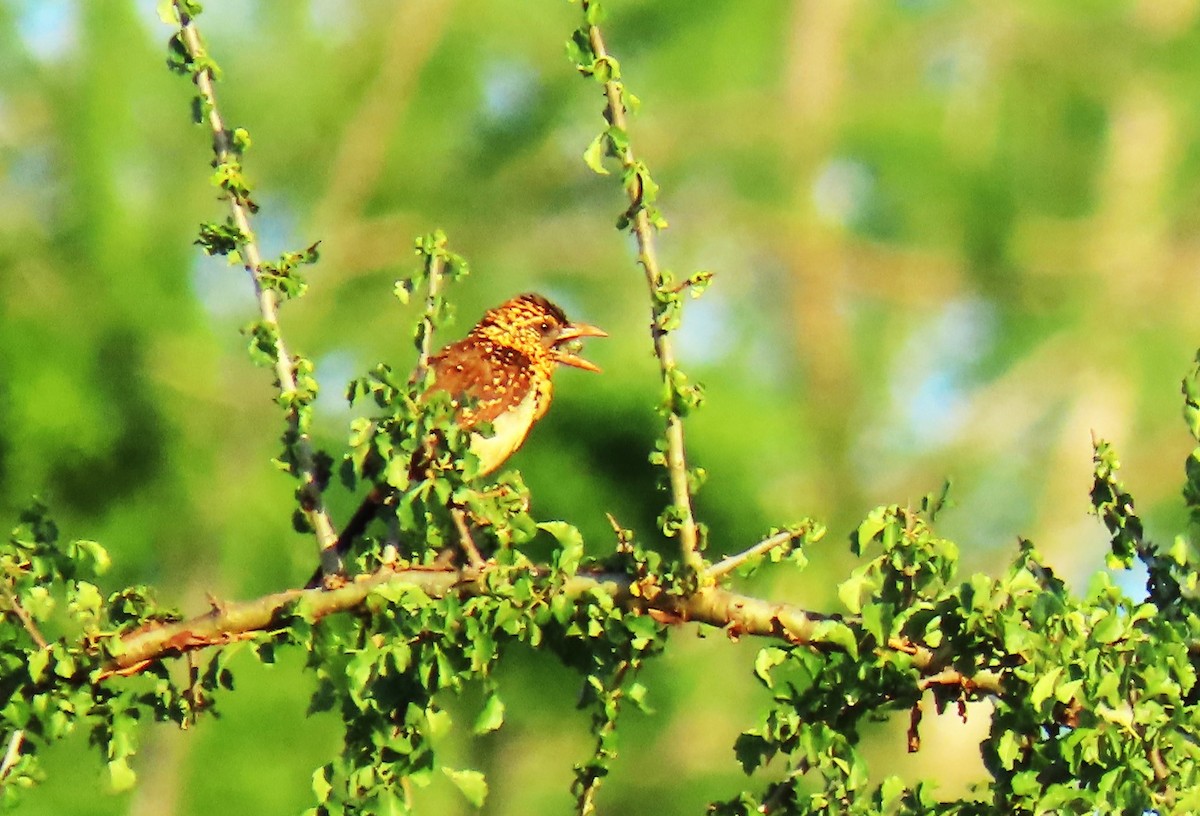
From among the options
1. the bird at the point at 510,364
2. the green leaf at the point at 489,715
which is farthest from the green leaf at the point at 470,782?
the bird at the point at 510,364

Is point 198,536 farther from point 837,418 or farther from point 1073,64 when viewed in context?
point 1073,64

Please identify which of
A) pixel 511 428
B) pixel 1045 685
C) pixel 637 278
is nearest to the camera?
pixel 1045 685

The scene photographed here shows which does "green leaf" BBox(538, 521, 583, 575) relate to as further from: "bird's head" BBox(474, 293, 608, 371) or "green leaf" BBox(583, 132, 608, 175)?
"bird's head" BBox(474, 293, 608, 371)

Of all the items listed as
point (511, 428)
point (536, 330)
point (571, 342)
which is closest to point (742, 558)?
point (511, 428)

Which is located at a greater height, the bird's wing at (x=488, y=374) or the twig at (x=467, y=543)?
the bird's wing at (x=488, y=374)

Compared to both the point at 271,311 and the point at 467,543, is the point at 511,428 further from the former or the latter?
the point at 467,543

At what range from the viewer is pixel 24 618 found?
2883 mm

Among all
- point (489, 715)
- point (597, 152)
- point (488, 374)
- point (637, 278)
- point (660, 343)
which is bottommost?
point (489, 715)

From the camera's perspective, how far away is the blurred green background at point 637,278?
777 centimetres

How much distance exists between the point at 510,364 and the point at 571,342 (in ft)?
2.50

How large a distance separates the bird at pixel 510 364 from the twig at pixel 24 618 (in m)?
1.83

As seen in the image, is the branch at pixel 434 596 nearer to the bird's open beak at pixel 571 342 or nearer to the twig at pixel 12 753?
the twig at pixel 12 753

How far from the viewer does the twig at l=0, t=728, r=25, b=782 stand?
9.33ft

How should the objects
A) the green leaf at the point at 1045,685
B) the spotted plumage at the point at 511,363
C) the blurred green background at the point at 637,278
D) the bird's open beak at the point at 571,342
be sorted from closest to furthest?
the green leaf at the point at 1045,685 → the spotted plumage at the point at 511,363 → the bird's open beak at the point at 571,342 → the blurred green background at the point at 637,278
